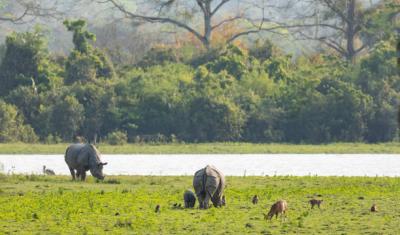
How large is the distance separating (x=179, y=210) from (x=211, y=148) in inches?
1334

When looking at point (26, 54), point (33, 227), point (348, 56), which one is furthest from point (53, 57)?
point (33, 227)

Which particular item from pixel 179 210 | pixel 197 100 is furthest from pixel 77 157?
pixel 197 100

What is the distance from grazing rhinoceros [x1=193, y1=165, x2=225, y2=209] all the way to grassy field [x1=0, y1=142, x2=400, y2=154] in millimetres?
31420

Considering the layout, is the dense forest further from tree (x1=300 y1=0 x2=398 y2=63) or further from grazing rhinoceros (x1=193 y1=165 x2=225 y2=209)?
grazing rhinoceros (x1=193 y1=165 x2=225 y2=209)

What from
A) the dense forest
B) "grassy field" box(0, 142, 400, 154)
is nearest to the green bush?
the dense forest

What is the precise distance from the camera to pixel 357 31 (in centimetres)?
7581

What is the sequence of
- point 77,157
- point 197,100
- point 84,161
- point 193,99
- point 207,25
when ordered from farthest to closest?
1. point 207,25
2. point 193,99
3. point 197,100
4. point 77,157
5. point 84,161

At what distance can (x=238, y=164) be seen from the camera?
49812 mm

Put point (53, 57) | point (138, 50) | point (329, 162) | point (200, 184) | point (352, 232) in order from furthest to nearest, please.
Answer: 1. point (138, 50)
2. point (53, 57)
3. point (329, 162)
4. point (200, 184)
5. point (352, 232)

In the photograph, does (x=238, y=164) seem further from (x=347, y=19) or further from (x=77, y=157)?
(x=347, y=19)

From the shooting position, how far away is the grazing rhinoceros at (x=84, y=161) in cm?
3516

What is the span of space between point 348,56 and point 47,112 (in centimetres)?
2346

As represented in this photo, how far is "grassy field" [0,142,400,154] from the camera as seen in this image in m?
57.5

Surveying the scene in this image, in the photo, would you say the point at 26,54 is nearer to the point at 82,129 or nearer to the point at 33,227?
the point at 82,129
